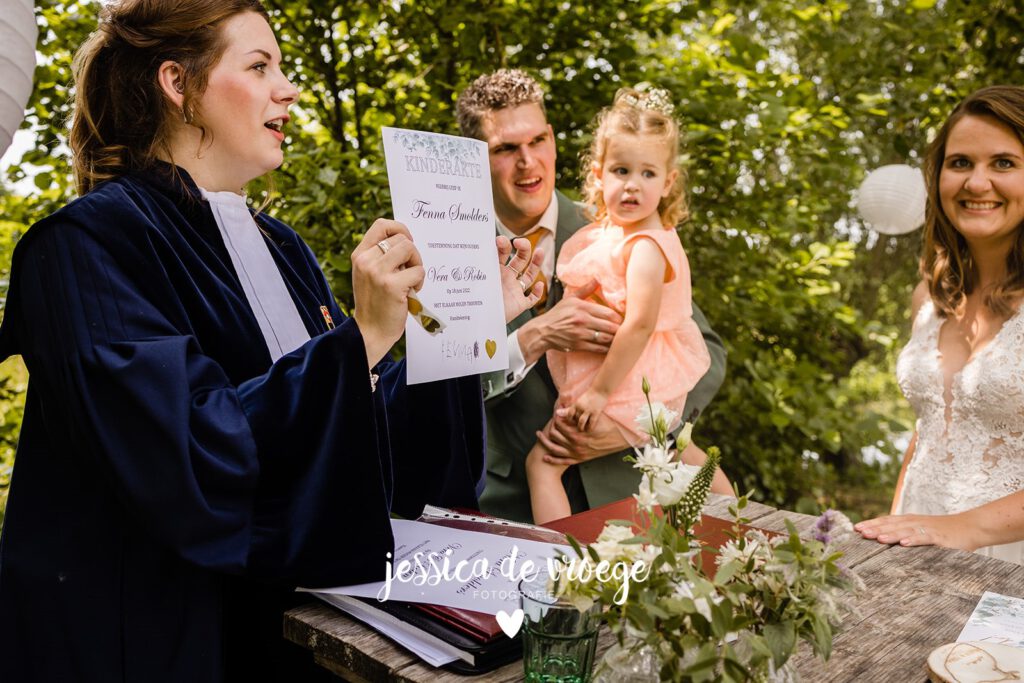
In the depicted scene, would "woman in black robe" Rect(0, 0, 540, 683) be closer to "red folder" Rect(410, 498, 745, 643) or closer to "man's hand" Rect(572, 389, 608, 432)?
"red folder" Rect(410, 498, 745, 643)

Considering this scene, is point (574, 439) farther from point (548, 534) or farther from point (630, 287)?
point (548, 534)

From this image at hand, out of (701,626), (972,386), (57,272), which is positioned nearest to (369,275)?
(57,272)

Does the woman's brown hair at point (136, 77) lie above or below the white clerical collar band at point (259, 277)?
above

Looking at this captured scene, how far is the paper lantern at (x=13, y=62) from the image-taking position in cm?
143

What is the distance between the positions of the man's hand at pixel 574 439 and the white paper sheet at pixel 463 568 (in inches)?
34.0

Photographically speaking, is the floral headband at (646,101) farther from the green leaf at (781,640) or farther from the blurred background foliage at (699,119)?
the green leaf at (781,640)

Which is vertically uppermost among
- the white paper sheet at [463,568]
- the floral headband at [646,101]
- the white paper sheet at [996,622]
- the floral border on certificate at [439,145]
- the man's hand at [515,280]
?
the floral headband at [646,101]

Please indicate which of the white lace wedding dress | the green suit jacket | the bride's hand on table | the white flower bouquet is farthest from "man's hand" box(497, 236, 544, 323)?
the white lace wedding dress

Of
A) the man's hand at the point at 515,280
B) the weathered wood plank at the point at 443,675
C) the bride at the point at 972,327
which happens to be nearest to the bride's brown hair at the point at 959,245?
the bride at the point at 972,327

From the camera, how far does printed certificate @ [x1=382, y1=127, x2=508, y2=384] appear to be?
1587 millimetres

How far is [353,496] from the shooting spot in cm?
145

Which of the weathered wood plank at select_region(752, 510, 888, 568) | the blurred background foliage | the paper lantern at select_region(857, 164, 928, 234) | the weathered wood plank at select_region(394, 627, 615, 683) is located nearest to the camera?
the weathered wood plank at select_region(394, 627, 615, 683)

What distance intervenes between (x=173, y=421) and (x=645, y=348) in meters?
1.67

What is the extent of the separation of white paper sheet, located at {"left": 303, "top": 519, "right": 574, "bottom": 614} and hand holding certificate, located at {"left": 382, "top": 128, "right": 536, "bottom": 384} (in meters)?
0.32
